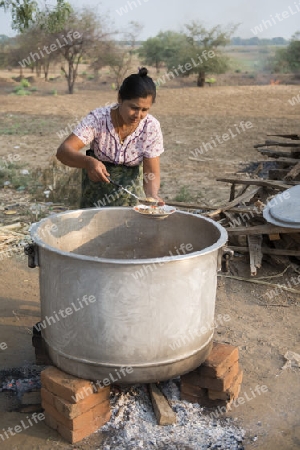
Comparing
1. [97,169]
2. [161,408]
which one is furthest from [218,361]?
[97,169]

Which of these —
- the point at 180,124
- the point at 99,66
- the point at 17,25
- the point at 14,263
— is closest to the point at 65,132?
the point at 180,124

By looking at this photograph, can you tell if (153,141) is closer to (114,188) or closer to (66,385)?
(114,188)

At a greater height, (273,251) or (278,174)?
(278,174)

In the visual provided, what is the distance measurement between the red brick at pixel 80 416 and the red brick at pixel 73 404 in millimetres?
26

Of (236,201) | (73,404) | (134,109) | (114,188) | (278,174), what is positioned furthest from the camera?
(278,174)

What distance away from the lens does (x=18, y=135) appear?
12.2m

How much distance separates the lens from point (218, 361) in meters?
2.60

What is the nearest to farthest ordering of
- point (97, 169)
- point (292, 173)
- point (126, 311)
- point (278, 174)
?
point (126, 311) → point (97, 169) → point (292, 173) → point (278, 174)

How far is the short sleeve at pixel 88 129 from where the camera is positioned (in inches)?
117

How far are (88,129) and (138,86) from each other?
0.43 metres

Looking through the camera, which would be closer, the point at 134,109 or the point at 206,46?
the point at 134,109

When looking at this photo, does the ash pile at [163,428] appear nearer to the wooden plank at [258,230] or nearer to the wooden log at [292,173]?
the wooden plank at [258,230]

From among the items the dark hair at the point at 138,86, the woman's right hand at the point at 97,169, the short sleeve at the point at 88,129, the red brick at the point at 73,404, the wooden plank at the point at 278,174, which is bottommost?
the red brick at the point at 73,404

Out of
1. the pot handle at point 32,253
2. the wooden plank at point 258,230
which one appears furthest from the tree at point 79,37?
the pot handle at point 32,253
